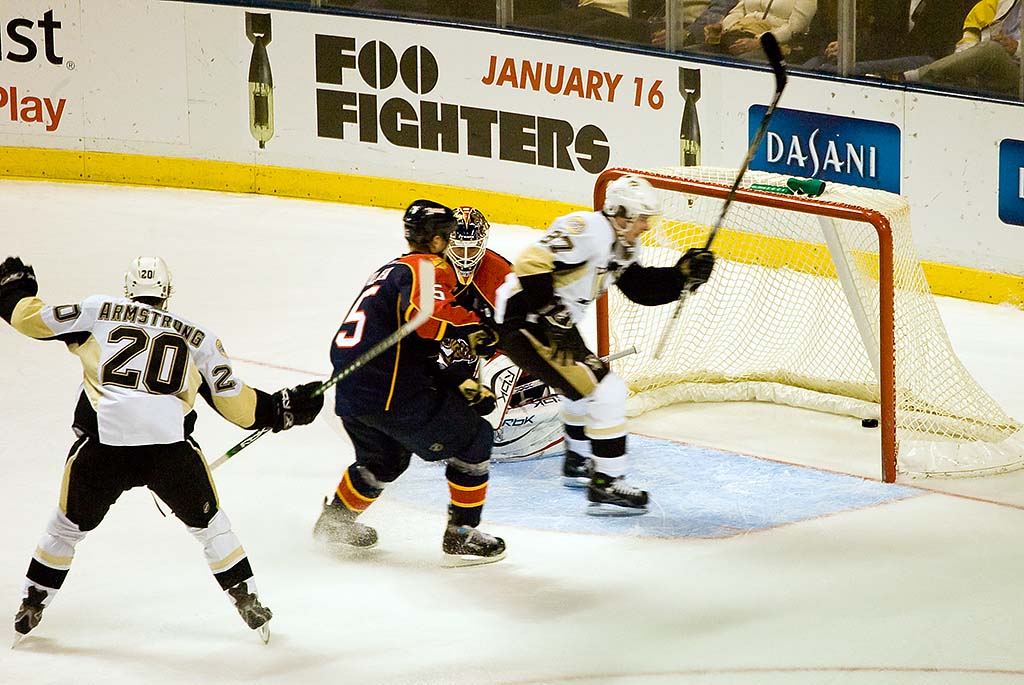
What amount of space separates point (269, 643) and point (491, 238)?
4562 mm

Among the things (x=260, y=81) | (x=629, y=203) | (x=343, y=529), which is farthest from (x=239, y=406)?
(x=260, y=81)

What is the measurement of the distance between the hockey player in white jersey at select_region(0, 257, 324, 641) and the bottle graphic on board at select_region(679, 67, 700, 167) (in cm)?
428

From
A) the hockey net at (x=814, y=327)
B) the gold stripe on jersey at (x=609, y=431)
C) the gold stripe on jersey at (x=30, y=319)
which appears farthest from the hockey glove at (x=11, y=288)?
the hockey net at (x=814, y=327)

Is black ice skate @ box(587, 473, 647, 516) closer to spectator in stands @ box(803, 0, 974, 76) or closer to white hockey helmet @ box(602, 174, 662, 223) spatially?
white hockey helmet @ box(602, 174, 662, 223)

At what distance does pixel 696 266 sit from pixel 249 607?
1664 mm

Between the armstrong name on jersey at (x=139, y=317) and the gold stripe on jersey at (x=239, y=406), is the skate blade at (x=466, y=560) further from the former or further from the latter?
the armstrong name on jersey at (x=139, y=317)

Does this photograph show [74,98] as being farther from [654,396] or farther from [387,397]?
[387,397]

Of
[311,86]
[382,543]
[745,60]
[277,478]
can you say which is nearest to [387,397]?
[382,543]

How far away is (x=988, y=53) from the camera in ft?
23.5

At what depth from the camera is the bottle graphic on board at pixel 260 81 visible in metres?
9.30

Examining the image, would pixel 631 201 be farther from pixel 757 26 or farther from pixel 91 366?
pixel 757 26

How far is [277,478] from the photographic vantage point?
5.47 metres

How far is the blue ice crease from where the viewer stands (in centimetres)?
502

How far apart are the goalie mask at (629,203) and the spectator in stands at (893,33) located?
9.66ft
